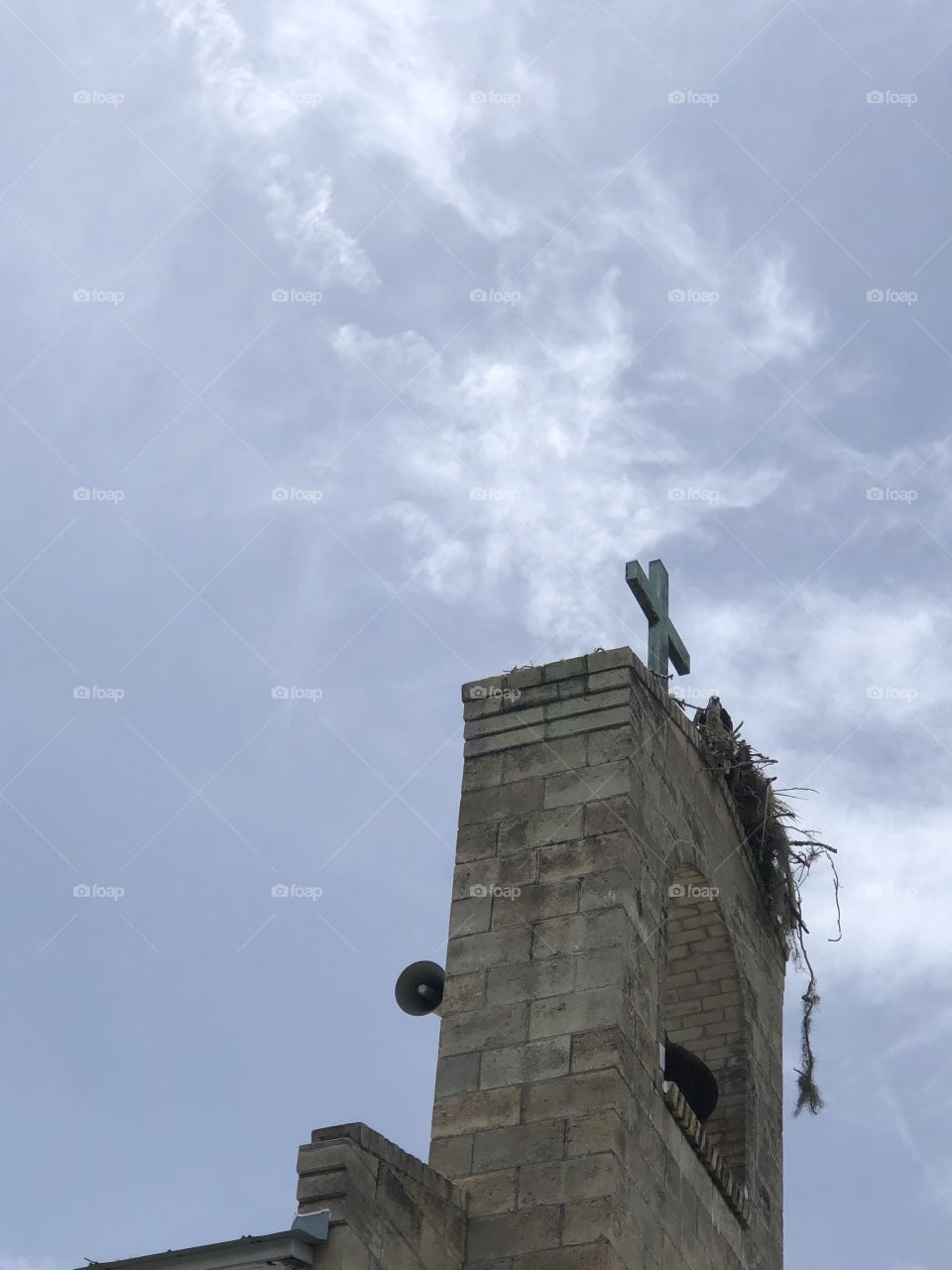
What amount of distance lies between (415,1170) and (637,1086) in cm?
135

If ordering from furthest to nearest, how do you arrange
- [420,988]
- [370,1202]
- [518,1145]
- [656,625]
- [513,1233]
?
[656,625]
[420,988]
[518,1145]
[513,1233]
[370,1202]

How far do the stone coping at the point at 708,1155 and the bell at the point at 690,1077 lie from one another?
0.21 m

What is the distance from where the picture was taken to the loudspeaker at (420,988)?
1096 centimetres

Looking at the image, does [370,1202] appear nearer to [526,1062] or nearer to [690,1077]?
[526,1062]

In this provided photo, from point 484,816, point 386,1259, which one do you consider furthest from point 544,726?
point 386,1259

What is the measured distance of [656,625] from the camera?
13.2 m

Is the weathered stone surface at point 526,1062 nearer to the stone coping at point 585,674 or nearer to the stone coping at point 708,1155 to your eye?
the stone coping at point 708,1155

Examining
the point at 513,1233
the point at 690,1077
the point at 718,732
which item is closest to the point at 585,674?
the point at 718,732

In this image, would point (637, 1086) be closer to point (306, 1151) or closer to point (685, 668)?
point (306, 1151)

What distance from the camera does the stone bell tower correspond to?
9875mm

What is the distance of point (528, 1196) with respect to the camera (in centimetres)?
980

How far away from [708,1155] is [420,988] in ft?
5.96

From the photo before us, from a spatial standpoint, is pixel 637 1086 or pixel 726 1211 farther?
pixel 726 1211

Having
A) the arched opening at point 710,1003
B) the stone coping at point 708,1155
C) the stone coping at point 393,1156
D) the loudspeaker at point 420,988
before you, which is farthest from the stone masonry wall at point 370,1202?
the arched opening at point 710,1003
